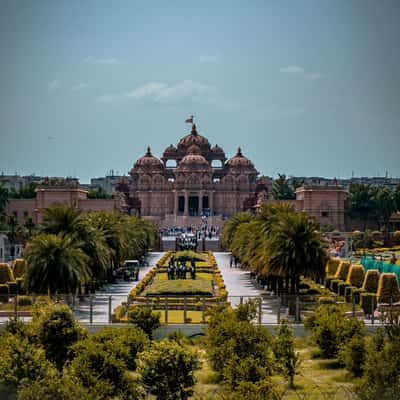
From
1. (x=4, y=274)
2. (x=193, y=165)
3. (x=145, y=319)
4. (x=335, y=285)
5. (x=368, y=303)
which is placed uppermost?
(x=193, y=165)

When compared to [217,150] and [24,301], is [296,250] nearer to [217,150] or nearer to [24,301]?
[24,301]

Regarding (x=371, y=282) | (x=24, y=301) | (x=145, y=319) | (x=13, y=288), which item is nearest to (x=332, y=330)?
(x=145, y=319)

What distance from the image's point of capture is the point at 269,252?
3938 centimetres

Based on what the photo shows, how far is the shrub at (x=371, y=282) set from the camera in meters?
41.0

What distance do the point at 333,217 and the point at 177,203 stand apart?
40120mm

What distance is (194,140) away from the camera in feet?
527

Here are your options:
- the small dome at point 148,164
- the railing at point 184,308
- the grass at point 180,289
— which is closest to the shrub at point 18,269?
the grass at point 180,289

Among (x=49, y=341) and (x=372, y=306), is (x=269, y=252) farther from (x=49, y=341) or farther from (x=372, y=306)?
(x=49, y=341)

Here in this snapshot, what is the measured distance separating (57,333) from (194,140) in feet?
447

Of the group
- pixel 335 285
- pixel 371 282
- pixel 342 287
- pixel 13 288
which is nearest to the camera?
pixel 371 282

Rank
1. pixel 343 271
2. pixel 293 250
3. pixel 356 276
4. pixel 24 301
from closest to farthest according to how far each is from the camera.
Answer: pixel 24 301 < pixel 293 250 < pixel 356 276 < pixel 343 271

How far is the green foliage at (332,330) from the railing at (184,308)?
2.95 meters

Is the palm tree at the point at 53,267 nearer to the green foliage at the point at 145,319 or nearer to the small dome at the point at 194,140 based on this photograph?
the green foliage at the point at 145,319

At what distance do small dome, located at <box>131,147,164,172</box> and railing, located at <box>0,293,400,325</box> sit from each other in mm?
121193
